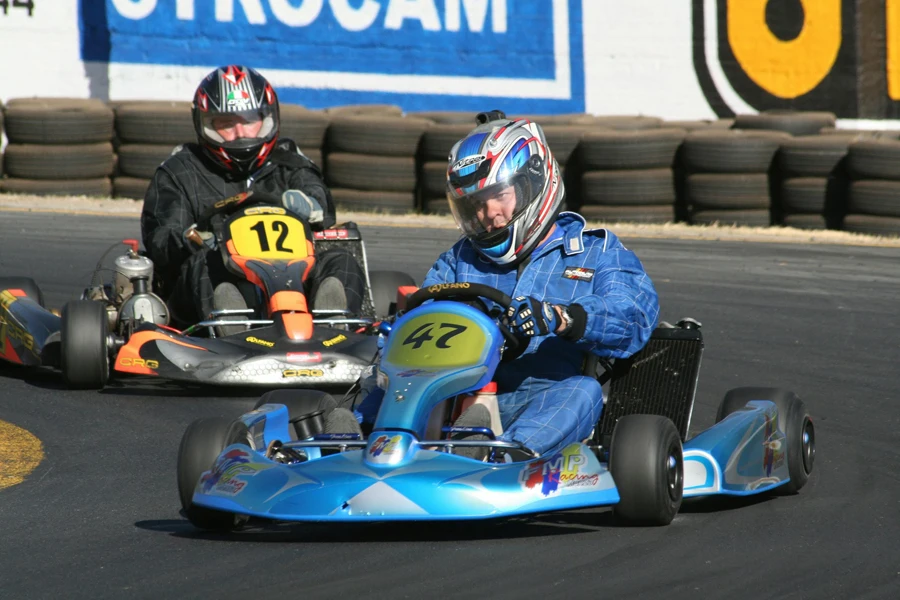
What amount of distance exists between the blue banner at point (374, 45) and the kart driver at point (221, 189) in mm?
7763

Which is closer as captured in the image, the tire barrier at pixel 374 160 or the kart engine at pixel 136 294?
the kart engine at pixel 136 294

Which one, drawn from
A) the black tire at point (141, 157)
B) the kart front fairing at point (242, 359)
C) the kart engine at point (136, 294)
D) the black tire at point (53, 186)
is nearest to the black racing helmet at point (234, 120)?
the kart engine at point (136, 294)

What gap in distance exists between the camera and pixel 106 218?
11.6m

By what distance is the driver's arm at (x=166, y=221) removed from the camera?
6898 mm

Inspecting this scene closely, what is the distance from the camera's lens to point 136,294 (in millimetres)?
6695

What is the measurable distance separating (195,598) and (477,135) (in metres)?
1.87

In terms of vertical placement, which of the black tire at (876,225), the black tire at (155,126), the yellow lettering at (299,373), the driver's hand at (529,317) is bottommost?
the black tire at (876,225)

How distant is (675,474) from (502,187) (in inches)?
41.8

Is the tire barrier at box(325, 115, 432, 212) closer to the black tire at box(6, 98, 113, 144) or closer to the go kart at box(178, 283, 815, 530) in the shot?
the black tire at box(6, 98, 113, 144)

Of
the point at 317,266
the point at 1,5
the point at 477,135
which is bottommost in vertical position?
the point at 317,266

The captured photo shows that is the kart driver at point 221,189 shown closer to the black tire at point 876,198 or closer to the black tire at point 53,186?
the black tire at point 53,186

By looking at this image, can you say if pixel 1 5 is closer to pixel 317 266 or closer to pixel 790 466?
pixel 317 266

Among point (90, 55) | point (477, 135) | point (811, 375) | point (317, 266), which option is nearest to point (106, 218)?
point (90, 55)

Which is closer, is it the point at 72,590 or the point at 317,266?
the point at 72,590
